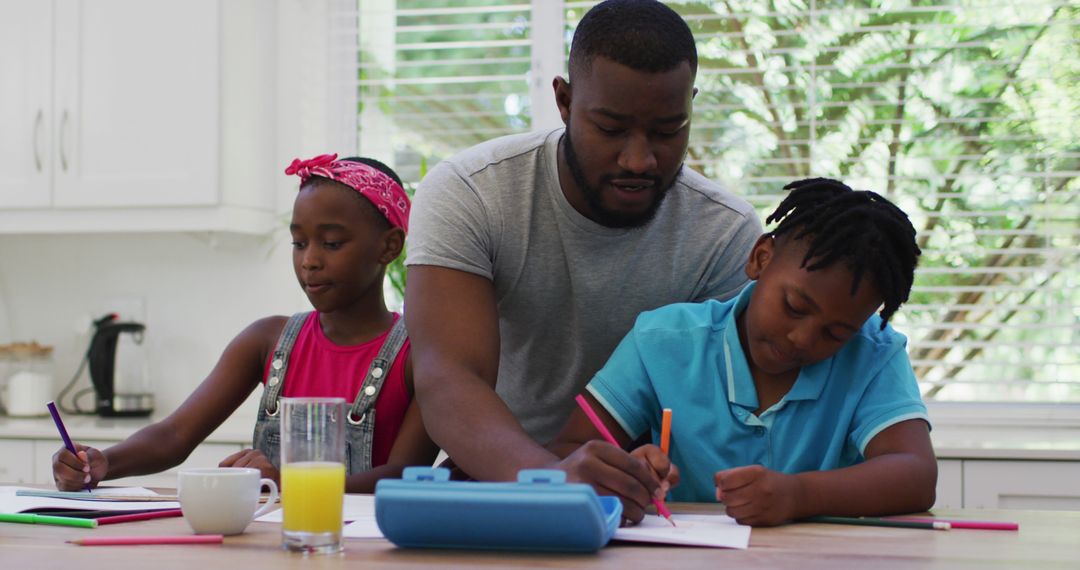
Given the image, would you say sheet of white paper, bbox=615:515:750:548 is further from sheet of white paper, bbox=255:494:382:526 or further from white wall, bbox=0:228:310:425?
white wall, bbox=0:228:310:425

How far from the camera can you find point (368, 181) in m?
1.96

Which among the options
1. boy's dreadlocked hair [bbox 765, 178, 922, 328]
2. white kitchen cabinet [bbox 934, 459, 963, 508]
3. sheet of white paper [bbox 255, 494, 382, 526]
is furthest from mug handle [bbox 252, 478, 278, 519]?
white kitchen cabinet [bbox 934, 459, 963, 508]

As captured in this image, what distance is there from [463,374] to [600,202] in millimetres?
333

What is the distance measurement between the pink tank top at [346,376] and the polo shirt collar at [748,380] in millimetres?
595

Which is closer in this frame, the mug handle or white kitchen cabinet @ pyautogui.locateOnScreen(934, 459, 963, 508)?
the mug handle

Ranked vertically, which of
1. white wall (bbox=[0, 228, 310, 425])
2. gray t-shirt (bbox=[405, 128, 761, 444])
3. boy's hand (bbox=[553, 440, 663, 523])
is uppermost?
gray t-shirt (bbox=[405, 128, 761, 444])

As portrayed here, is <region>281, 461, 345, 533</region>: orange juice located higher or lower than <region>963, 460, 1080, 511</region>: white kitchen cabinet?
higher

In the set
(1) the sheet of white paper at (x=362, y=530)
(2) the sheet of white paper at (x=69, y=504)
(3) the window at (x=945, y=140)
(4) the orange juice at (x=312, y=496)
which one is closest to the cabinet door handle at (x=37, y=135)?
(3) the window at (x=945, y=140)

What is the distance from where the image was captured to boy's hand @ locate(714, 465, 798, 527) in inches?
47.6

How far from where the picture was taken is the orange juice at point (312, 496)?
1.02 m

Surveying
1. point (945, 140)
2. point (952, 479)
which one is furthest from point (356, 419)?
point (945, 140)

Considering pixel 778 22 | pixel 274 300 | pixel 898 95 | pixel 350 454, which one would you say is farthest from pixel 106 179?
pixel 898 95

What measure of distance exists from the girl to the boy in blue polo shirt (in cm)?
43

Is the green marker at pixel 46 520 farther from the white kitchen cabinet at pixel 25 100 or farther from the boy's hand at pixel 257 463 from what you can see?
the white kitchen cabinet at pixel 25 100
